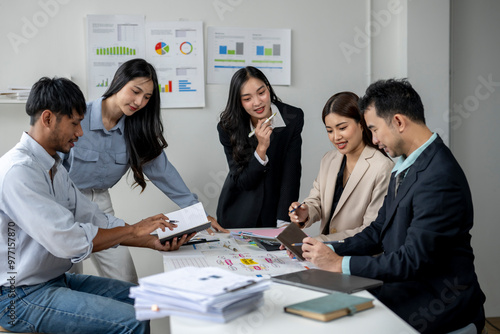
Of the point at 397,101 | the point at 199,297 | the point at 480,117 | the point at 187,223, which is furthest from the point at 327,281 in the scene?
the point at 480,117

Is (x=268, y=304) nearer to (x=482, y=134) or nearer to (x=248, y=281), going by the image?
(x=248, y=281)

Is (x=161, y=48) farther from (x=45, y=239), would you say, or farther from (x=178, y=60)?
(x=45, y=239)

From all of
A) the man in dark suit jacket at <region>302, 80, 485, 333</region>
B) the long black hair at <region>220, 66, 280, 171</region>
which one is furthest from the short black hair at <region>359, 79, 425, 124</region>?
the long black hair at <region>220, 66, 280, 171</region>

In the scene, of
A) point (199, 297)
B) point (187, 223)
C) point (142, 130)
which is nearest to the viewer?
point (199, 297)

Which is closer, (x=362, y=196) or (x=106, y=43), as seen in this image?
(x=362, y=196)

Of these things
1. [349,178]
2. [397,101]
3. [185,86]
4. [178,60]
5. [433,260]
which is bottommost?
[433,260]

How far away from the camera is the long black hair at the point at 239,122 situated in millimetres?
2898

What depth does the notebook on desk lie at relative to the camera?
1.51m

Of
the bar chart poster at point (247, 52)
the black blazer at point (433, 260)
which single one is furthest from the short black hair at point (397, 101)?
the bar chart poster at point (247, 52)

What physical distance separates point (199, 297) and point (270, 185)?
1717mm

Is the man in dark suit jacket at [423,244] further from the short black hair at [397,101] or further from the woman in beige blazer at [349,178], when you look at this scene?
the woman in beige blazer at [349,178]

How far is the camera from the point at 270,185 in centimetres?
294

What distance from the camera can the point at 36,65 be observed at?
3.32 metres

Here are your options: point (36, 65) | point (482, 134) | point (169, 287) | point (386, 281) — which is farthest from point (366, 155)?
point (36, 65)
